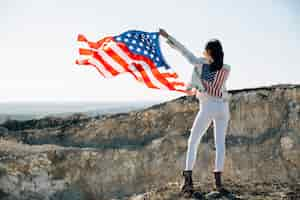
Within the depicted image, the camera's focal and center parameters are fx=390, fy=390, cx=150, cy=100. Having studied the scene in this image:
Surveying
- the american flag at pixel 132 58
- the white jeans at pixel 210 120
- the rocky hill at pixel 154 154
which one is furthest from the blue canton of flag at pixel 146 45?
the rocky hill at pixel 154 154

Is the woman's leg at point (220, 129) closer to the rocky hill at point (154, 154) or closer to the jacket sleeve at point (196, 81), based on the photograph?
the jacket sleeve at point (196, 81)

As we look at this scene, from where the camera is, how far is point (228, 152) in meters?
17.6

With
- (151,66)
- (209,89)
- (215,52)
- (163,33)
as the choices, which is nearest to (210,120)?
(209,89)

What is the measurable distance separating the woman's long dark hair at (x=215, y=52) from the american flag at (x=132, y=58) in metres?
1.57

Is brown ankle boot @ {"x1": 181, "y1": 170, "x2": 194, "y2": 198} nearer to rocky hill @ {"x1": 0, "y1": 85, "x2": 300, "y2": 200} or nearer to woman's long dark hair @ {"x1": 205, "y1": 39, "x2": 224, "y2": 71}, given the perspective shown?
woman's long dark hair @ {"x1": 205, "y1": 39, "x2": 224, "y2": 71}

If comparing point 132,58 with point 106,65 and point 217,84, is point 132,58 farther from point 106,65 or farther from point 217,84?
point 217,84

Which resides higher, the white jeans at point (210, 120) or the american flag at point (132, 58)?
the american flag at point (132, 58)

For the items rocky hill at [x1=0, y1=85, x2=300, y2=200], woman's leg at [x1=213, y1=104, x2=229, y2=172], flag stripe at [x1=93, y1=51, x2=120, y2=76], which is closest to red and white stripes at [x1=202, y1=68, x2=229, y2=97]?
woman's leg at [x1=213, y1=104, x2=229, y2=172]

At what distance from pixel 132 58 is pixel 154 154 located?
37.4 ft

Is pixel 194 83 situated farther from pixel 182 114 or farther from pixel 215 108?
pixel 182 114

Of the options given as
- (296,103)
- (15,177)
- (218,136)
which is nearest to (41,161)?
(15,177)

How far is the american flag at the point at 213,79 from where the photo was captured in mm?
5828

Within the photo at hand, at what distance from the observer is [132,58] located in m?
7.58

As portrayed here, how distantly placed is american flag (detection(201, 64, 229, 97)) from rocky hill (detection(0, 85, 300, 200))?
1076 centimetres
